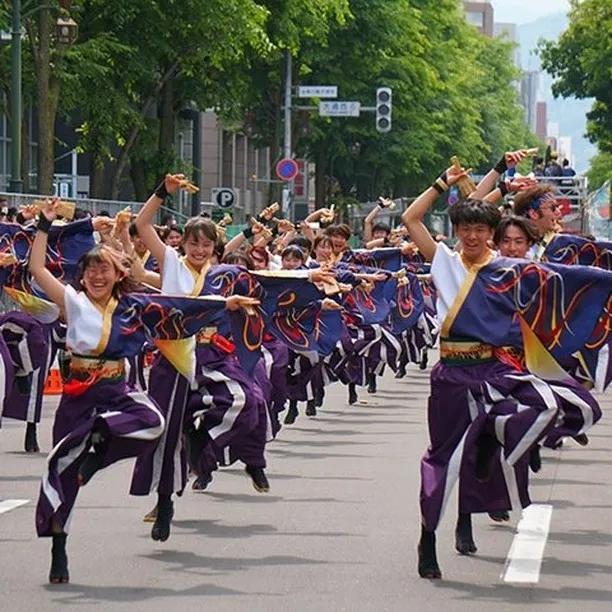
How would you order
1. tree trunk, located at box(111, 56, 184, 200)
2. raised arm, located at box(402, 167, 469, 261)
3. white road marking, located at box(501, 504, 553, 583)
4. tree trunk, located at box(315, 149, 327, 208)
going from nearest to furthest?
white road marking, located at box(501, 504, 553, 583)
raised arm, located at box(402, 167, 469, 261)
tree trunk, located at box(111, 56, 184, 200)
tree trunk, located at box(315, 149, 327, 208)

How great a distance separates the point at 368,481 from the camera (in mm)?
13211

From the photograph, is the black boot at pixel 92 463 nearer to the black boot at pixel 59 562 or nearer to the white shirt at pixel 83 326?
the black boot at pixel 59 562

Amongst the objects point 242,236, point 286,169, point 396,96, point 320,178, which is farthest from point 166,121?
point 242,236

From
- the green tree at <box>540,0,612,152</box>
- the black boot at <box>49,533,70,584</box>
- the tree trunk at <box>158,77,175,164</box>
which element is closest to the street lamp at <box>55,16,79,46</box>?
the tree trunk at <box>158,77,175,164</box>

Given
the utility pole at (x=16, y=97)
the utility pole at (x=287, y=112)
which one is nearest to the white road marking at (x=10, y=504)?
the utility pole at (x=16, y=97)

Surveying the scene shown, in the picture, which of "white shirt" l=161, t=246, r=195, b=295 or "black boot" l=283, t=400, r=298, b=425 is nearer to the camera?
"white shirt" l=161, t=246, r=195, b=295

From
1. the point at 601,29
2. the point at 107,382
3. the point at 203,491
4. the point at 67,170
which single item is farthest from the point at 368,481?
the point at 601,29

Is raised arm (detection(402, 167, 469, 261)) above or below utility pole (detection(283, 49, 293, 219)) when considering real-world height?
below

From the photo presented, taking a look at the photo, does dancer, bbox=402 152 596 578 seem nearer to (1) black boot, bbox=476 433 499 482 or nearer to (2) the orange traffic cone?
(1) black boot, bbox=476 433 499 482

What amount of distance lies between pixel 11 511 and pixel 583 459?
499 centimetres

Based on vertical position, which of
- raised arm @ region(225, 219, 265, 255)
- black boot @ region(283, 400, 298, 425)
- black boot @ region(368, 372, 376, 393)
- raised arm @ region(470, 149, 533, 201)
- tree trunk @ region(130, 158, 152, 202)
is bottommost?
black boot @ region(368, 372, 376, 393)

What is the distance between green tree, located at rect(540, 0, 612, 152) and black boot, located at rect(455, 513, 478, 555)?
59.5 metres

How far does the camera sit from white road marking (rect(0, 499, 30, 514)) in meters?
11.6

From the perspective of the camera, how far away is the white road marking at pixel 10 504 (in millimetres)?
11617
